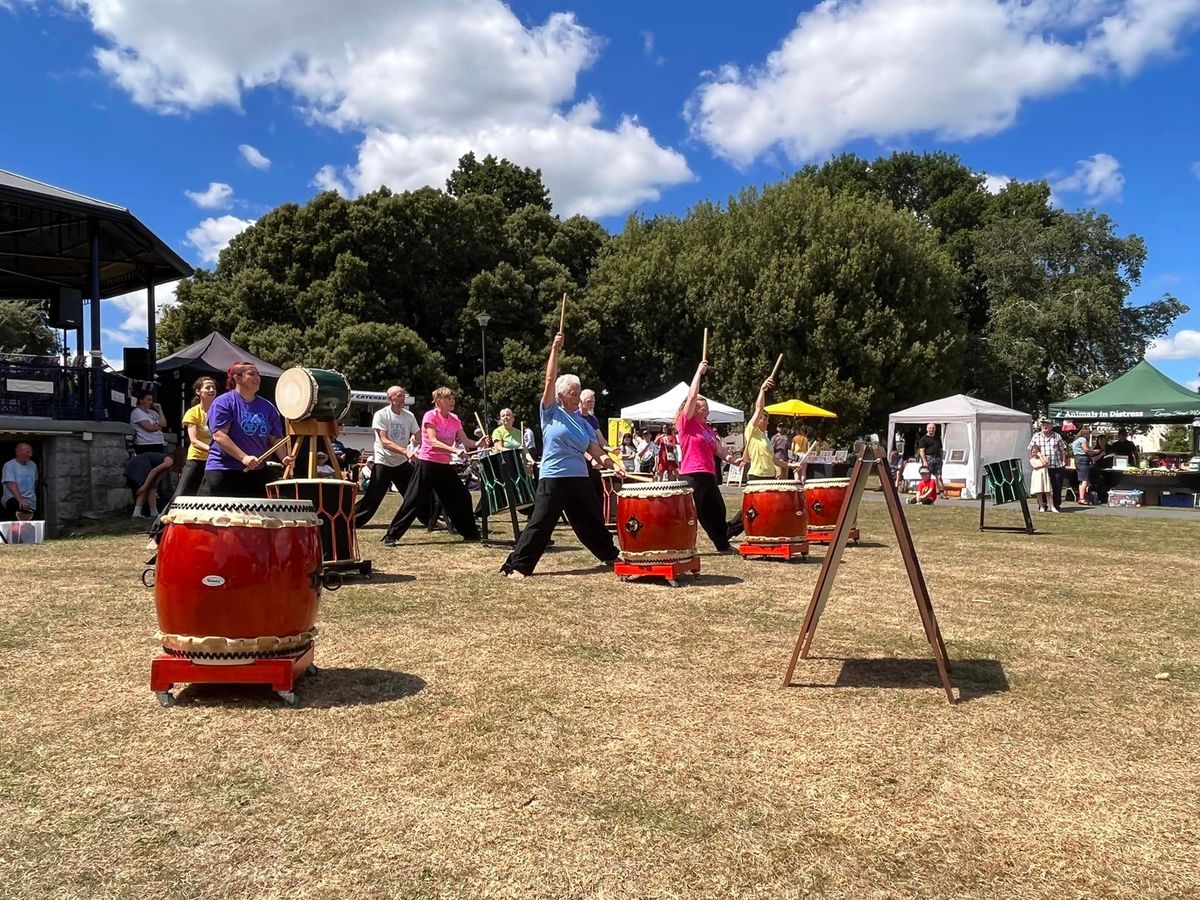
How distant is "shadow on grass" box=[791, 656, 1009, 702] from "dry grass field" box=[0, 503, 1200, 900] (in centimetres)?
2

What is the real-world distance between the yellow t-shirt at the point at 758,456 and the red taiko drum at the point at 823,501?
1.50 feet

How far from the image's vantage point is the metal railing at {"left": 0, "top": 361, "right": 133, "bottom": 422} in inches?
484

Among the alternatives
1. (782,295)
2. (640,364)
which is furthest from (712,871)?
(640,364)

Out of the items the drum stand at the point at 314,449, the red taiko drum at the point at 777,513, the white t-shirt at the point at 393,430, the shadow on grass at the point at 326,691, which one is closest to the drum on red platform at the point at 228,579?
the shadow on grass at the point at 326,691

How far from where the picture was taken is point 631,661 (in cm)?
492

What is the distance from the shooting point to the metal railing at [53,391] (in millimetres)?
12289

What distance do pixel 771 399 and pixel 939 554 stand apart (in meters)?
24.0

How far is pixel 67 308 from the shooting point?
19562 mm

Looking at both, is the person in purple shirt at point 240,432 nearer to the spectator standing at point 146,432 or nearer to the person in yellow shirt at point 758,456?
the person in yellow shirt at point 758,456

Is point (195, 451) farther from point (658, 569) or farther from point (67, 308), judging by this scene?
point (67, 308)

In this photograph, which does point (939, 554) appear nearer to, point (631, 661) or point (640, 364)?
point (631, 661)

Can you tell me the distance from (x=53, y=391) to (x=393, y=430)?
604 centimetres

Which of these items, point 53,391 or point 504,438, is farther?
point 504,438

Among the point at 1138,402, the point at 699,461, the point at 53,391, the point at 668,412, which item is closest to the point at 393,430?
the point at 699,461
